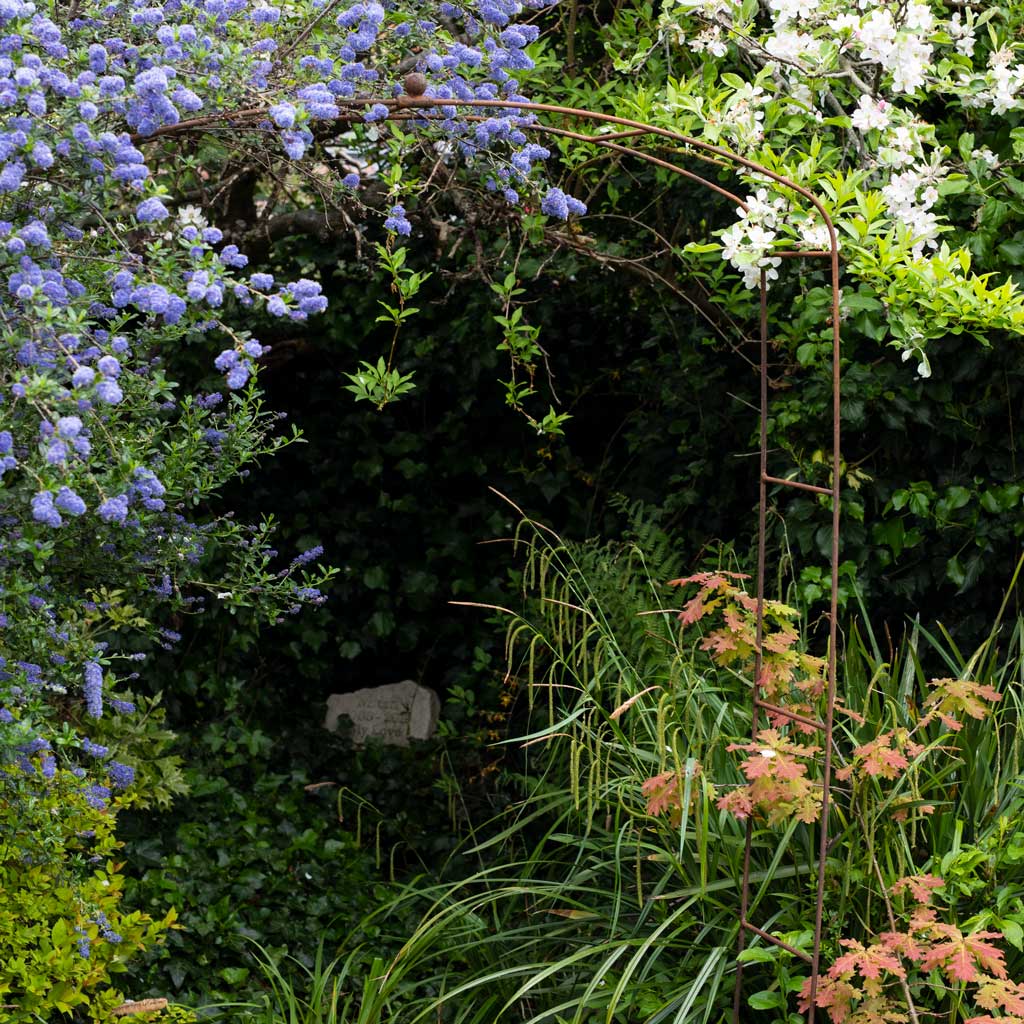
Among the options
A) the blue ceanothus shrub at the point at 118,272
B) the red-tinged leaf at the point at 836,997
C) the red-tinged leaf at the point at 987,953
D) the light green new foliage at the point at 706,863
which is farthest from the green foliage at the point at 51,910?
the red-tinged leaf at the point at 987,953

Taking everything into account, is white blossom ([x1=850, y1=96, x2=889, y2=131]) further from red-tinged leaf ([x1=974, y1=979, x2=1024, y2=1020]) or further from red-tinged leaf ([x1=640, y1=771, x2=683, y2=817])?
red-tinged leaf ([x1=974, y1=979, x2=1024, y2=1020])

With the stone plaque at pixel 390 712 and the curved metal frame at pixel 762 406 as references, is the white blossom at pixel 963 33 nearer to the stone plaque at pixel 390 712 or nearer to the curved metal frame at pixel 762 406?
the curved metal frame at pixel 762 406

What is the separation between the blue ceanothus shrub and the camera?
1959 millimetres

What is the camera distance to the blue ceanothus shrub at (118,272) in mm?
1959

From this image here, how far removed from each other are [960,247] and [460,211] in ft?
4.39

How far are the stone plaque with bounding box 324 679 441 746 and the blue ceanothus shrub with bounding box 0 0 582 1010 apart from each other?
64.9 inches

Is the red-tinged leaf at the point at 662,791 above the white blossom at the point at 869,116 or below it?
below

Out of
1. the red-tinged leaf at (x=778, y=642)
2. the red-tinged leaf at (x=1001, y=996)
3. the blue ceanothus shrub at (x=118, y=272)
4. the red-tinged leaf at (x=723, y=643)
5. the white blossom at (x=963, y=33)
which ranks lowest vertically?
the red-tinged leaf at (x=1001, y=996)

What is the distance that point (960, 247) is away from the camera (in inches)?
123

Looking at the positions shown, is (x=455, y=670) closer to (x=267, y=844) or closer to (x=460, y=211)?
(x=267, y=844)

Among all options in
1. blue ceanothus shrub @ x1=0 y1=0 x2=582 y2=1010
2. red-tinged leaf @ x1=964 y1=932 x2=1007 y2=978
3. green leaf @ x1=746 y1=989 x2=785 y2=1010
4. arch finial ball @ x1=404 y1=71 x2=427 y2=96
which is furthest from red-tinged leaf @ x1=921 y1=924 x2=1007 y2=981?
arch finial ball @ x1=404 y1=71 x2=427 y2=96

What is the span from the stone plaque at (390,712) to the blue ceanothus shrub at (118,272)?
165cm

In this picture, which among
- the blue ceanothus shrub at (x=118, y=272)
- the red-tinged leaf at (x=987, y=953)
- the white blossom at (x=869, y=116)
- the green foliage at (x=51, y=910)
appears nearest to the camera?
the blue ceanothus shrub at (x=118, y=272)

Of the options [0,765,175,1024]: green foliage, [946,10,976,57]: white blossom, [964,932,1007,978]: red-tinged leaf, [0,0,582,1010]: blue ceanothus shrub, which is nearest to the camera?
[0,0,582,1010]: blue ceanothus shrub
